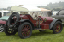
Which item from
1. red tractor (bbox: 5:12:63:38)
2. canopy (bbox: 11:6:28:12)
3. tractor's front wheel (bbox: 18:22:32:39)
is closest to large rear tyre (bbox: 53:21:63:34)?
red tractor (bbox: 5:12:63:38)

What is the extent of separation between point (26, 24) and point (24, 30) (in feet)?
1.02

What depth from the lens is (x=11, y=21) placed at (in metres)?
6.29

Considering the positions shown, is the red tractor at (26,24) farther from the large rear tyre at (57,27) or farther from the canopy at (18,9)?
the canopy at (18,9)

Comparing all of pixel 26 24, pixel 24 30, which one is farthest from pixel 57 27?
pixel 24 30

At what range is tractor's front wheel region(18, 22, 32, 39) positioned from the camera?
5.40m

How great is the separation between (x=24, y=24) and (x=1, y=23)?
9.87 feet

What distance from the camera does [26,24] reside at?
18.4ft

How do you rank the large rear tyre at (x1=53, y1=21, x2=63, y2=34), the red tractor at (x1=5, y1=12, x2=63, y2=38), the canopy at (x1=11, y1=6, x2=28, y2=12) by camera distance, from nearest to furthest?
the red tractor at (x1=5, y1=12, x2=63, y2=38) → the large rear tyre at (x1=53, y1=21, x2=63, y2=34) → the canopy at (x1=11, y1=6, x2=28, y2=12)

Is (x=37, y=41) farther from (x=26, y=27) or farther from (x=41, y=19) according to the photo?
(x=41, y=19)

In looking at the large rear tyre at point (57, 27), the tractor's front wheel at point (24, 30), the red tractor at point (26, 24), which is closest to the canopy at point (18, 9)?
the large rear tyre at point (57, 27)

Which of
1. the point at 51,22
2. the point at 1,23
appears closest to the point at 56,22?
the point at 51,22

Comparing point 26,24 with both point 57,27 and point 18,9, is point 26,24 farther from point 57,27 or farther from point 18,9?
point 18,9

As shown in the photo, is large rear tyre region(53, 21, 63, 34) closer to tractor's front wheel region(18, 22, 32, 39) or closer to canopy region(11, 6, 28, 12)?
tractor's front wheel region(18, 22, 32, 39)

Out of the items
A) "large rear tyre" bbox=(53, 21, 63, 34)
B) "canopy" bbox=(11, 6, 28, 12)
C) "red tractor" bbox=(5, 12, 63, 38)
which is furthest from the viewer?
"canopy" bbox=(11, 6, 28, 12)
